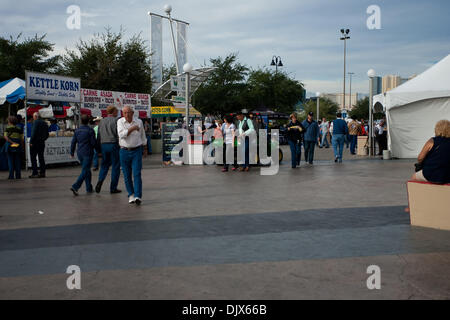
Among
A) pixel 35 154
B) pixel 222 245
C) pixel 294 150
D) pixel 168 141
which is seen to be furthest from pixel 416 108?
pixel 222 245

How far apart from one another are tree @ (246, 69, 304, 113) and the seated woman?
44.4m

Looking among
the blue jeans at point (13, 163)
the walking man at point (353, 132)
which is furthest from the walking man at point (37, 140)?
the walking man at point (353, 132)

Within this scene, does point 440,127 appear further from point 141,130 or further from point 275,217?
point 141,130

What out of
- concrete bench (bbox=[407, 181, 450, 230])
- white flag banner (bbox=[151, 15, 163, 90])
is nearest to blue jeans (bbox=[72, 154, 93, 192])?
concrete bench (bbox=[407, 181, 450, 230])

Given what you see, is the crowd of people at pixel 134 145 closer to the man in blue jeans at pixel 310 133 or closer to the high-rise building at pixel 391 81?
the man in blue jeans at pixel 310 133

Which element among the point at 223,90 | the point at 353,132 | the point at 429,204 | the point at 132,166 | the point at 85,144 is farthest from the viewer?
the point at 223,90

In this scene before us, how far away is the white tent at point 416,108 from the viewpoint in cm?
1812

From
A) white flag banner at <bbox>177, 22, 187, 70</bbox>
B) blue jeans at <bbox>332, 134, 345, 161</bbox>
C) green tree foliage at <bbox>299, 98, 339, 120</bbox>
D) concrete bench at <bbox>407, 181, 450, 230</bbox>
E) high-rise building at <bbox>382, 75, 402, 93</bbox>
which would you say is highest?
high-rise building at <bbox>382, 75, 402, 93</bbox>

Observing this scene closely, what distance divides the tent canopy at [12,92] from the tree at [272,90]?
111ft

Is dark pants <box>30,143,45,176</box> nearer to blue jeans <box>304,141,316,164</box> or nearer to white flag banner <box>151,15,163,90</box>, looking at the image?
blue jeans <box>304,141,316,164</box>

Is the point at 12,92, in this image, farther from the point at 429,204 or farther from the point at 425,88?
the point at 429,204

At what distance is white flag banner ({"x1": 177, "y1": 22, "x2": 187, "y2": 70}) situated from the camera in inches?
1404

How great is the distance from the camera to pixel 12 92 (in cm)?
1820

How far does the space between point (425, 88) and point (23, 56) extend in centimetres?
2648
